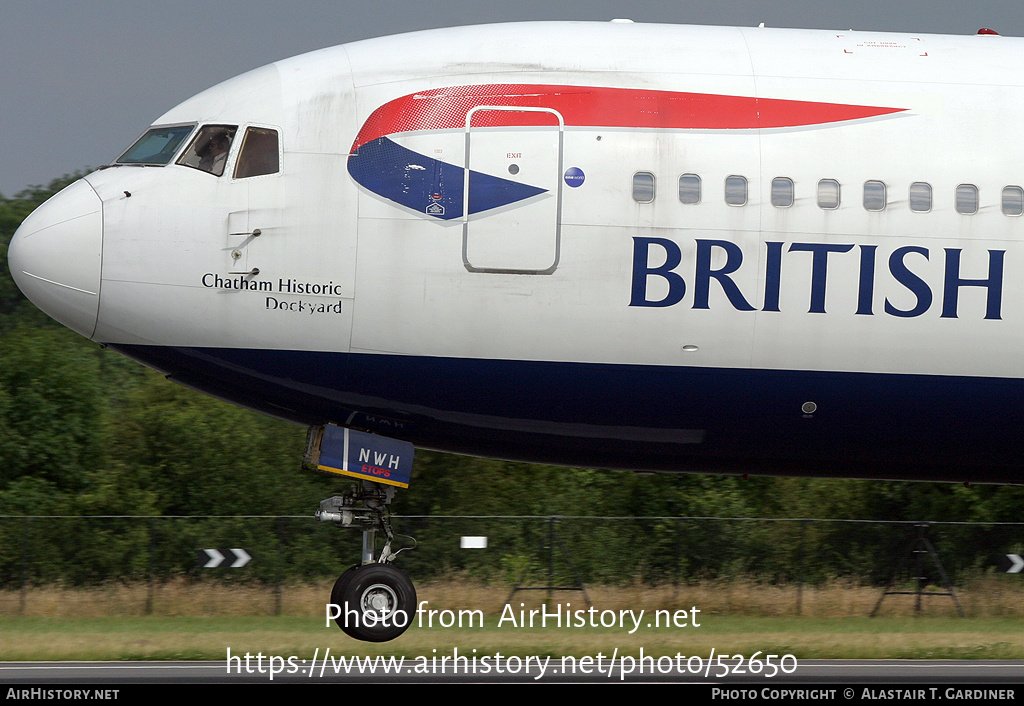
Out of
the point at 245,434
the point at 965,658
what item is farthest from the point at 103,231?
the point at 245,434

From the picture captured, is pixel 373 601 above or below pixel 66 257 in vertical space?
below

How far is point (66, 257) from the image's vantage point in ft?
41.7

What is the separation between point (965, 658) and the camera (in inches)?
714

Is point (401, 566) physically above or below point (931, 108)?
below

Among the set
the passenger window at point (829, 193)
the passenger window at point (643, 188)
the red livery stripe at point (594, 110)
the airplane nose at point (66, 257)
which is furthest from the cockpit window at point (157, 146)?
the passenger window at point (829, 193)

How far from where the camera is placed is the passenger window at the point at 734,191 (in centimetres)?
1294

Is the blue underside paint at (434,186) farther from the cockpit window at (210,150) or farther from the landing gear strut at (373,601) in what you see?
the landing gear strut at (373,601)

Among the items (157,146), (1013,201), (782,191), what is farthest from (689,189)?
(157,146)

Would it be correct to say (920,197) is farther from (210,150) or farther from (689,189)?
(210,150)

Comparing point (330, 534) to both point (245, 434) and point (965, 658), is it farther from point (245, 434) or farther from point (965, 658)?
point (245, 434)

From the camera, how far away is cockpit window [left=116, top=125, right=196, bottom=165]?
13.3m

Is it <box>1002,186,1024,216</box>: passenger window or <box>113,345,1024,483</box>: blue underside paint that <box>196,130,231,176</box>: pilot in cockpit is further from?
<box>1002,186,1024,216</box>: passenger window

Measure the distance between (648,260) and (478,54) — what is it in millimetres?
2807

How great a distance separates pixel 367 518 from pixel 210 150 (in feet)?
13.5
